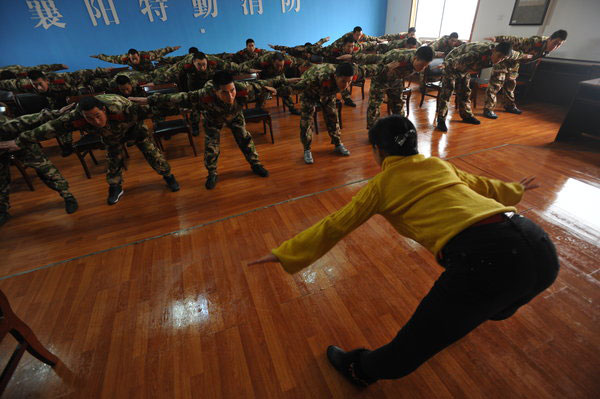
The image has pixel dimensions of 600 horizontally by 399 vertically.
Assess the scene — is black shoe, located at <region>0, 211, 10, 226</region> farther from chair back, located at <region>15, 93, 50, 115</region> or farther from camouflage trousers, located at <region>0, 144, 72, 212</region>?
chair back, located at <region>15, 93, 50, 115</region>

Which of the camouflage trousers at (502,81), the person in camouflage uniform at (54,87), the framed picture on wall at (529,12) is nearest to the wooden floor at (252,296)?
the camouflage trousers at (502,81)

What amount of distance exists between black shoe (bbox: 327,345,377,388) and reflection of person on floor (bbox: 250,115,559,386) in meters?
0.14

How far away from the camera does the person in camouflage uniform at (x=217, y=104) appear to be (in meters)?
2.81

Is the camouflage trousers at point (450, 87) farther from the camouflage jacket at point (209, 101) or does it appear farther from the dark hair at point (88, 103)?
the dark hair at point (88, 103)

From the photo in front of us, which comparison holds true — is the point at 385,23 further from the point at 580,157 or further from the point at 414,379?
the point at 414,379

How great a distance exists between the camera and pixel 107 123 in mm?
2750

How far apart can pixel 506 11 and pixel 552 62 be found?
161cm

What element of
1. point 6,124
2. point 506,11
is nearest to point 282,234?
point 6,124

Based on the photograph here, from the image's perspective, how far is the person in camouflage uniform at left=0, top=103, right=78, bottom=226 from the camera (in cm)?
283

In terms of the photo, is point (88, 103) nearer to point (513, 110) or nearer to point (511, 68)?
point (511, 68)

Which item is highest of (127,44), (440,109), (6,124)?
(127,44)

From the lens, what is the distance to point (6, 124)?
110 inches

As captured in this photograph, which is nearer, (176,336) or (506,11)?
(176,336)

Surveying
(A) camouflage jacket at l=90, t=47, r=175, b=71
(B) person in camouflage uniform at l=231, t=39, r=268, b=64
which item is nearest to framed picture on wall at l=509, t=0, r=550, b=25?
(B) person in camouflage uniform at l=231, t=39, r=268, b=64
